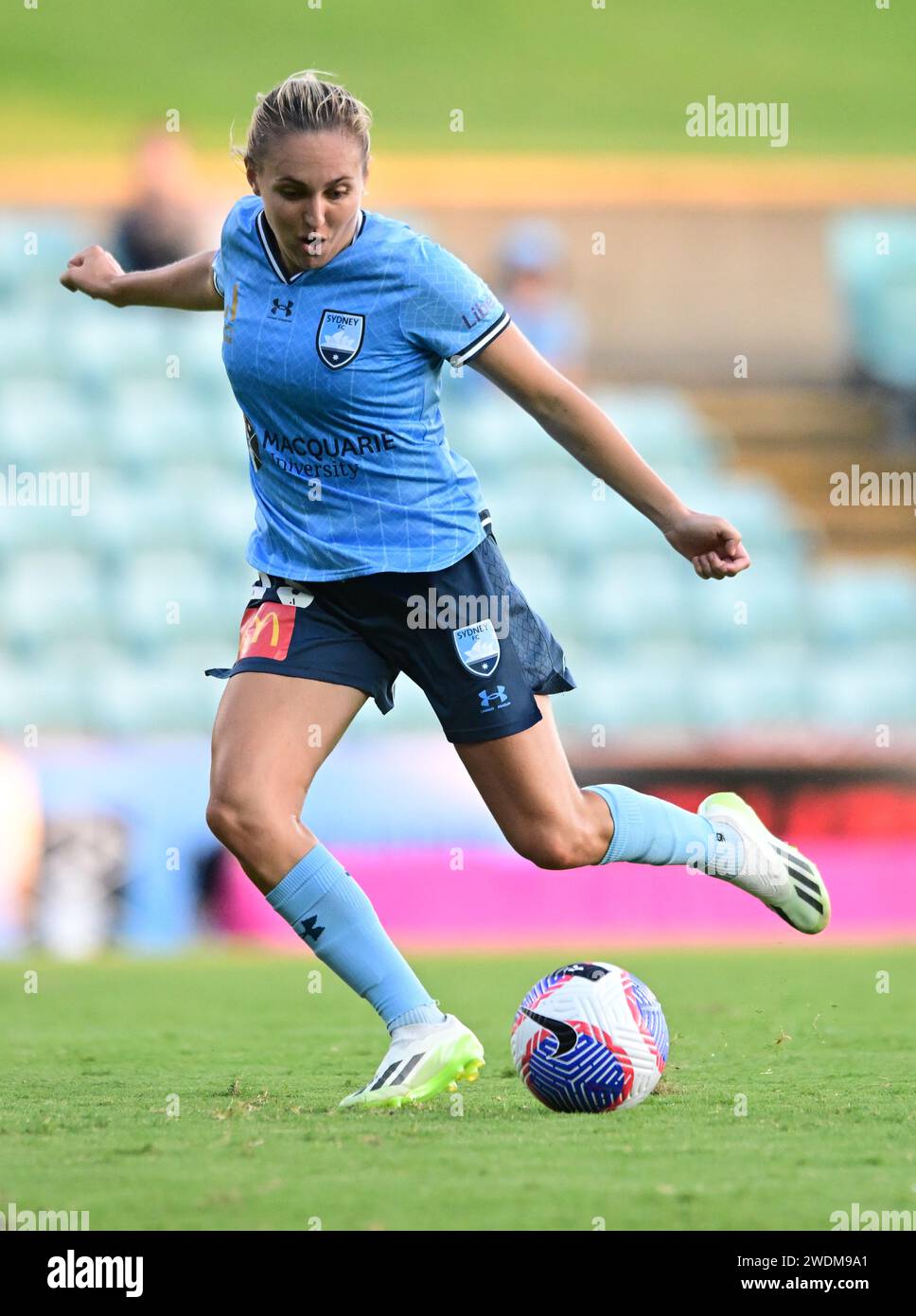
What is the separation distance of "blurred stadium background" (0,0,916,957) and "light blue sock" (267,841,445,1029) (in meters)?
5.08

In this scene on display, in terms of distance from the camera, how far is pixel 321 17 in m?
19.5

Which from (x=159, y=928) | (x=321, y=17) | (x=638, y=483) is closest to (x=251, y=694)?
(x=638, y=483)

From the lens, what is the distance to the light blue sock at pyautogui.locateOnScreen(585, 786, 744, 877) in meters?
4.61

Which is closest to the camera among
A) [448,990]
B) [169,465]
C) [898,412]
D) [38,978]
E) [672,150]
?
[448,990]

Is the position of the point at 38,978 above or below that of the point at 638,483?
below

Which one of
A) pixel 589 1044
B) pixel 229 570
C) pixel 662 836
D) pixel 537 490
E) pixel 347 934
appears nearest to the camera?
pixel 589 1044

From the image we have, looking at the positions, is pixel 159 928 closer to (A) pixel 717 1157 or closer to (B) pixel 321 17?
(A) pixel 717 1157

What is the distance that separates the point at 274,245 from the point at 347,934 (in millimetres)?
1536

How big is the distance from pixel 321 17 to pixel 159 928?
12869mm

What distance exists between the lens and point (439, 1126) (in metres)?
3.89

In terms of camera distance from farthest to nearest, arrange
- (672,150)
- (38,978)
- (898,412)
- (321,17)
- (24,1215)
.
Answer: (321,17) < (672,150) < (898,412) < (38,978) < (24,1215)

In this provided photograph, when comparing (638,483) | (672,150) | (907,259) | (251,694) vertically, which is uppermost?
(672,150)

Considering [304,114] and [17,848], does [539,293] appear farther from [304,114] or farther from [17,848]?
[304,114]

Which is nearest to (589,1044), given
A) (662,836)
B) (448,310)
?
(662,836)
